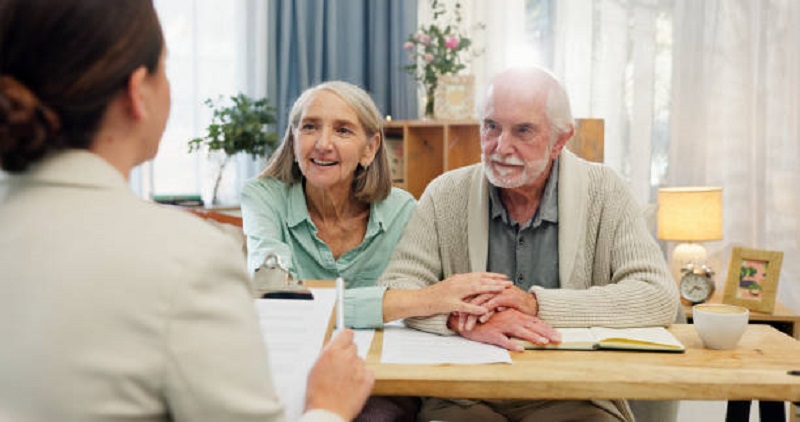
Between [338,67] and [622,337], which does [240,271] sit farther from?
[338,67]

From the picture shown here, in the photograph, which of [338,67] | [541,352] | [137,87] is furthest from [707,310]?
[338,67]

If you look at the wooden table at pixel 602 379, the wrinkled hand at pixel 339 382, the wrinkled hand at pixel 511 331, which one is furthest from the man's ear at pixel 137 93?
the wrinkled hand at pixel 511 331

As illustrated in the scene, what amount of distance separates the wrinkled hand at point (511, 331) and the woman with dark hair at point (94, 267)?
2.34 feet

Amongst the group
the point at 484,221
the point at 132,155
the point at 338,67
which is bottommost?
the point at 484,221

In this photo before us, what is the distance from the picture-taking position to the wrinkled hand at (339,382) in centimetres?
95

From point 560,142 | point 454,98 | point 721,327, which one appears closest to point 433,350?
point 721,327

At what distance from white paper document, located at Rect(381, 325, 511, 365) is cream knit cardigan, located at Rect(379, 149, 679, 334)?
66mm

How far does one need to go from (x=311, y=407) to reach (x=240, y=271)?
288mm

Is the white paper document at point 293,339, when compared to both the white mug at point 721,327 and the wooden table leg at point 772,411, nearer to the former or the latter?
the white mug at point 721,327

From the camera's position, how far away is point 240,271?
72 cm

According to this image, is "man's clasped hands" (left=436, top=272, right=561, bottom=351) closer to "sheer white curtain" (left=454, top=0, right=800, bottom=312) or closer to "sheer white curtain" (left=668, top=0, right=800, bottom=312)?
"sheer white curtain" (left=454, top=0, right=800, bottom=312)

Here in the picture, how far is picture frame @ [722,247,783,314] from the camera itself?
292 centimetres

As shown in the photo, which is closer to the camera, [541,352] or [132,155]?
[132,155]

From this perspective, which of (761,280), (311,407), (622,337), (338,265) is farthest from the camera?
(761,280)
